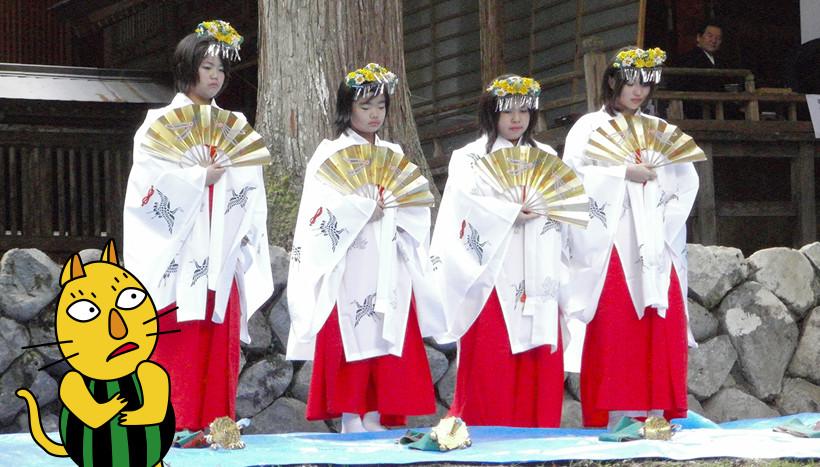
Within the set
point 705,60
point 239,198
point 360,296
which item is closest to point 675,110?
point 705,60

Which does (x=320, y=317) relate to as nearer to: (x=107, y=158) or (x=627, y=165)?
(x=627, y=165)

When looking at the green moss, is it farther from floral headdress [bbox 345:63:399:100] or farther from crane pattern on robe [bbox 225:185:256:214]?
crane pattern on robe [bbox 225:185:256:214]

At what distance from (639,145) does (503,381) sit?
59.7 inches

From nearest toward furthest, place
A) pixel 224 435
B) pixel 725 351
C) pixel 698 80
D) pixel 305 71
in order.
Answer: pixel 224 435 < pixel 305 71 < pixel 725 351 < pixel 698 80

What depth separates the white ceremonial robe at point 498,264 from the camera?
7137 millimetres

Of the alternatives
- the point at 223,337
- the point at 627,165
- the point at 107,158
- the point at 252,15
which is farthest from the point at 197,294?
the point at 252,15

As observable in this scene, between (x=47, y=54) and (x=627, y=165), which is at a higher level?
(x=47, y=54)

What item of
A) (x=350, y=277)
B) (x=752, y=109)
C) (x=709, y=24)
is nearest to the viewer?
(x=350, y=277)

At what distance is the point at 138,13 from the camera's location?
1485 cm

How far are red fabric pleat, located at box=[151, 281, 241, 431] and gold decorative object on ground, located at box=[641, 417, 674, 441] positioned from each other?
6.99 feet

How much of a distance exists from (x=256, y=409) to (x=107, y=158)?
478 centimetres

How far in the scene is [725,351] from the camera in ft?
30.0

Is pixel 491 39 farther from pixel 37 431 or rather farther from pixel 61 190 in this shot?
pixel 37 431

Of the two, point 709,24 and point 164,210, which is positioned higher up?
point 709,24
